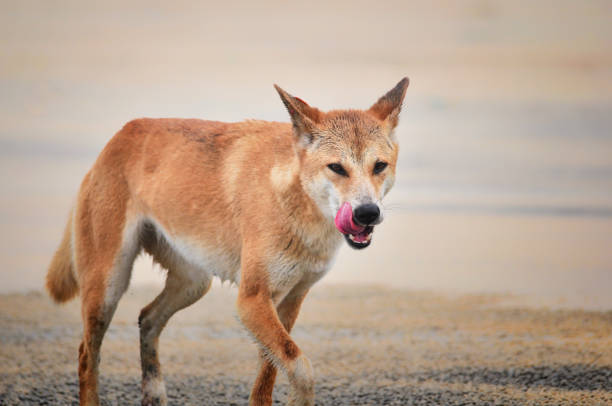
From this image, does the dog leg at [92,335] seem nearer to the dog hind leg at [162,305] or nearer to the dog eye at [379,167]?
the dog hind leg at [162,305]

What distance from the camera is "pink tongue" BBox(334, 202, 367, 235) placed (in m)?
6.02

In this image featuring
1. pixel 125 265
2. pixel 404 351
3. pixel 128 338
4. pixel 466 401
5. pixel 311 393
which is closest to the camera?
pixel 311 393

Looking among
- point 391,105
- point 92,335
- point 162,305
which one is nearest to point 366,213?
point 391,105

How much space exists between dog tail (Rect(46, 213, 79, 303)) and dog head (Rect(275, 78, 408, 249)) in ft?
12.4

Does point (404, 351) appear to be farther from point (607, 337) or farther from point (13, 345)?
point (13, 345)

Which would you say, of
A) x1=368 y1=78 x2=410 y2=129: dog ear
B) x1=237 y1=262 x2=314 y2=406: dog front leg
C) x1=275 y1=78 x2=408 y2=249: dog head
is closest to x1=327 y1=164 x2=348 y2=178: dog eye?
x1=275 y1=78 x2=408 y2=249: dog head

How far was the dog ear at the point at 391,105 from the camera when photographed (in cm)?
694

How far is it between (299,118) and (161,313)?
3379 millimetres

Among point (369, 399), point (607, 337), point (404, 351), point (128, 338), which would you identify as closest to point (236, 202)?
point (369, 399)

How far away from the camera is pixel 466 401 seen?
8883 millimetres

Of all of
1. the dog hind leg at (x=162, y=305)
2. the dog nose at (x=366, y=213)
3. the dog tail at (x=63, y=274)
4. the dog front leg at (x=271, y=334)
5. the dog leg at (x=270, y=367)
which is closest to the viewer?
the dog nose at (x=366, y=213)

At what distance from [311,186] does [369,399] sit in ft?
12.4

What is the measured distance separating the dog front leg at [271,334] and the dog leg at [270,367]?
67 cm

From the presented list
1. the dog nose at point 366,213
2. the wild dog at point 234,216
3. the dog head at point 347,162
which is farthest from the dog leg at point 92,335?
the dog nose at point 366,213
